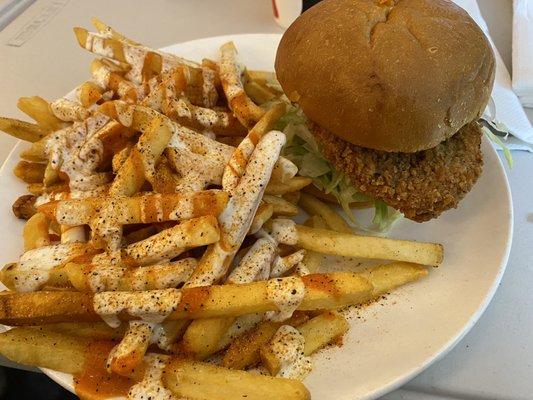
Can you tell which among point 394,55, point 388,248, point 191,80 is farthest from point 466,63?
point 191,80

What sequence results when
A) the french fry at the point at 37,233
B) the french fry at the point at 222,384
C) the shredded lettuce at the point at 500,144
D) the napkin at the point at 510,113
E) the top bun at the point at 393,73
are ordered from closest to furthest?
the french fry at the point at 222,384
the top bun at the point at 393,73
the french fry at the point at 37,233
the shredded lettuce at the point at 500,144
the napkin at the point at 510,113

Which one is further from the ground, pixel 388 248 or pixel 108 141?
pixel 108 141

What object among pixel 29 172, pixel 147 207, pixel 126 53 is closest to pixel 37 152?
pixel 29 172

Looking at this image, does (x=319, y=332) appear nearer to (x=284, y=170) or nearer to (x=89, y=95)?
(x=284, y=170)

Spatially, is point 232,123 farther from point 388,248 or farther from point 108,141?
point 388,248

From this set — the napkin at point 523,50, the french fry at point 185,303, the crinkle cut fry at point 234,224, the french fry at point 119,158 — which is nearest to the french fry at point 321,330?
the french fry at point 185,303

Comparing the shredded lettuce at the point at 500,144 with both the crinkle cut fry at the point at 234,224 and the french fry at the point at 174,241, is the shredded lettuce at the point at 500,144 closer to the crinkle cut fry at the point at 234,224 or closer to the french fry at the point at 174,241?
the crinkle cut fry at the point at 234,224

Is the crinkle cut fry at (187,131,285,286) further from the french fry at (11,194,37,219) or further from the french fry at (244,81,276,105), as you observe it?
the french fry at (11,194,37,219)

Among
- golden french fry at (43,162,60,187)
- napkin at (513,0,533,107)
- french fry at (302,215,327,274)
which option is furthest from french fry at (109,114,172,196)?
napkin at (513,0,533,107)

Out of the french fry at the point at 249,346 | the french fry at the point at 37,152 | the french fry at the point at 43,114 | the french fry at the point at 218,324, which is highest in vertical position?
the french fry at the point at 43,114
